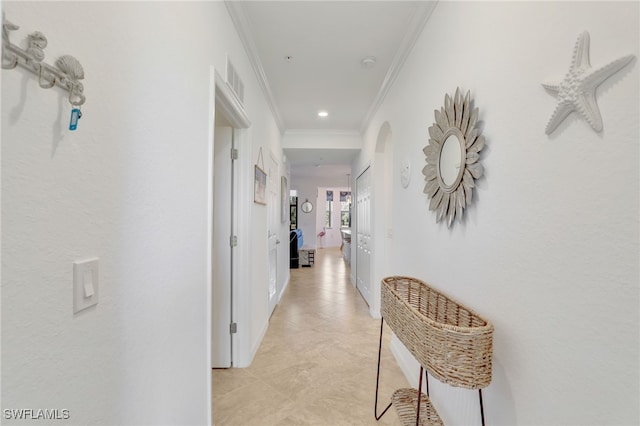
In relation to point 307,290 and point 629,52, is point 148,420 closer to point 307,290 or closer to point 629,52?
point 629,52

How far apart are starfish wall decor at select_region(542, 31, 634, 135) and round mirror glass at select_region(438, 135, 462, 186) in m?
0.58

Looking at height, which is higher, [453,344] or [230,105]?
[230,105]

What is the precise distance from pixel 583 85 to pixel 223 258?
91.5 inches

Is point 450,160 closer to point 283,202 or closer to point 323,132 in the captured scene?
point 323,132

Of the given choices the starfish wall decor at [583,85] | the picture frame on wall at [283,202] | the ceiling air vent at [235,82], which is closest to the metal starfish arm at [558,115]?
the starfish wall decor at [583,85]

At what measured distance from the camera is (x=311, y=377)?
7.34ft

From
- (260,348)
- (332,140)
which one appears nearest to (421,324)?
(260,348)

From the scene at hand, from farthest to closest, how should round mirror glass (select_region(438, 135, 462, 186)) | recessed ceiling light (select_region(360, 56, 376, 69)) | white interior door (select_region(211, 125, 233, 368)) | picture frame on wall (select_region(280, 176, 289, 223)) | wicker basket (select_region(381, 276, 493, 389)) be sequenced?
picture frame on wall (select_region(280, 176, 289, 223)) < recessed ceiling light (select_region(360, 56, 376, 69)) < white interior door (select_region(211, 125, 233, 368)) < round mirror glass (select_region(438, 135, 462, 186)) < wicker basket (select_region(381, 276, 493, 389))

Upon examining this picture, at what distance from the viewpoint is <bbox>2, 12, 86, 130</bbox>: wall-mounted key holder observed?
0.50m

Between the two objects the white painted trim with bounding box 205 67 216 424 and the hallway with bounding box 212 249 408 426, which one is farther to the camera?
the hallway with bounding box 212 249 408 426

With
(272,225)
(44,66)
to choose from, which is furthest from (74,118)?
(272,225)

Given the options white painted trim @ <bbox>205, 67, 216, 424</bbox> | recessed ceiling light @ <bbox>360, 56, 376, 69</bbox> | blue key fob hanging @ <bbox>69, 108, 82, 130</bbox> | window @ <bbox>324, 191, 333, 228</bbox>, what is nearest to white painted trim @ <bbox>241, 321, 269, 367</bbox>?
white painted trim @ <bbox>205, 67, 216, 424</bbox>

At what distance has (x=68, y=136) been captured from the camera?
648mm

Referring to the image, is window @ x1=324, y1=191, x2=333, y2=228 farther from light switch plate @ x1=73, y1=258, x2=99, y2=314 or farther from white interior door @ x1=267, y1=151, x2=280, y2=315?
light switch plate @ x1=73, y1=258, x2=99, y2=314
